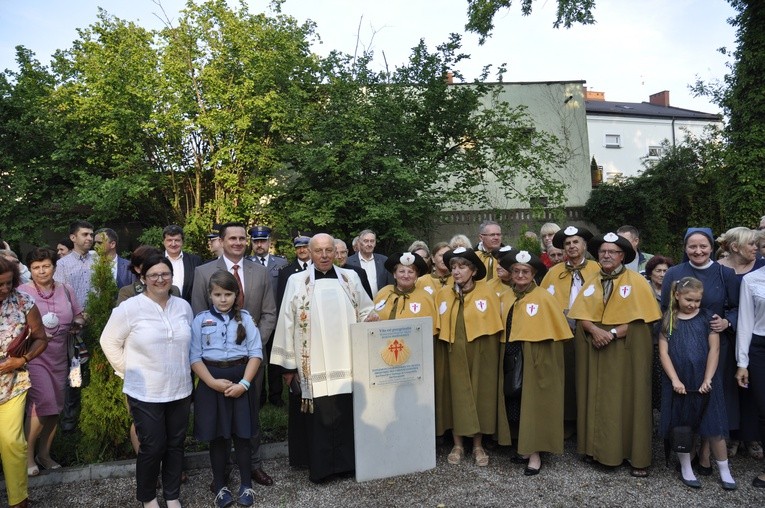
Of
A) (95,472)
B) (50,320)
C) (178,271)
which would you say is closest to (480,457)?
(95,472)

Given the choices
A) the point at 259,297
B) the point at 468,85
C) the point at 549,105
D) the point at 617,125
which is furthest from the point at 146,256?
Answer: the point at 617,125

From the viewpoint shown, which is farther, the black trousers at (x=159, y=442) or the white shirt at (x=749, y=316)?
the white shirt at (x=749, y=316)

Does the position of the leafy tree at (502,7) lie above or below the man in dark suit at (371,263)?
above

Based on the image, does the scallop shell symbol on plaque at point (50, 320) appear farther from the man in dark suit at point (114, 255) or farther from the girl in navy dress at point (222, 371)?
the girl in navy dress at point (222, 371)

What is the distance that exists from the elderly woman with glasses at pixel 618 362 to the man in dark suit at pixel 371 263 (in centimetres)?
304

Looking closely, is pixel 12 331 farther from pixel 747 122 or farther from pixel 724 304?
pixel 747 122

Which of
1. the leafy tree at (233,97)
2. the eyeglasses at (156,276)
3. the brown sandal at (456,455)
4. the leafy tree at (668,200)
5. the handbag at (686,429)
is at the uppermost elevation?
the leafy tree at (233,97)

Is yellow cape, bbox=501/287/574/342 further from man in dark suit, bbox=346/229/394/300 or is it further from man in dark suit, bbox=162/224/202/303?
man in dark suit, bbox=162/224/202/303

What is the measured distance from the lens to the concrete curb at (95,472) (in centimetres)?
497

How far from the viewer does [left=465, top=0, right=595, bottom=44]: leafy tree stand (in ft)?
45.9

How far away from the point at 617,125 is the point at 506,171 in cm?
2580

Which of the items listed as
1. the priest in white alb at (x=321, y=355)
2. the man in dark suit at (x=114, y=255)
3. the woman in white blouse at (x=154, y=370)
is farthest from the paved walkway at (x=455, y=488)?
the man in dark suit at (x=114, y=255)

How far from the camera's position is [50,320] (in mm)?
4980

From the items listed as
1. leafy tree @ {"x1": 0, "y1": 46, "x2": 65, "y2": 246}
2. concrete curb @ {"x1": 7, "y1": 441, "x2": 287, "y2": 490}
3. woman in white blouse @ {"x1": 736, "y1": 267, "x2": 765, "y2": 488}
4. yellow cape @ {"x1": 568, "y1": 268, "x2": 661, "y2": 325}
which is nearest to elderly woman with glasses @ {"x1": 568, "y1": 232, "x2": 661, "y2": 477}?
yellow cape @ {"x1": 568, "y1": 268, "x2": 661, "y2": 325}
